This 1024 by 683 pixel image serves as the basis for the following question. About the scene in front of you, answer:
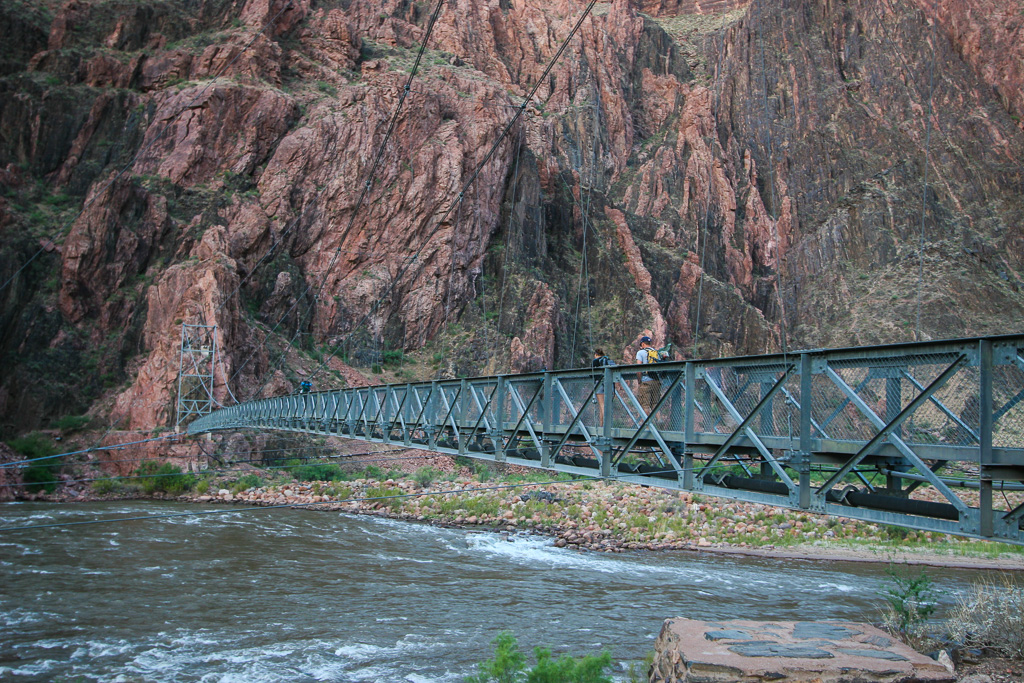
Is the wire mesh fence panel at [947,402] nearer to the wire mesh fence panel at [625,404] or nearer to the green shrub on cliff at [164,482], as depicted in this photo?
the wire mesh fence panel at [625,404]

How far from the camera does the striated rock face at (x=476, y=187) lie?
33.6 m

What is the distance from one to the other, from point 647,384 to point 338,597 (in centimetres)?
740

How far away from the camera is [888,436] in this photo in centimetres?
468

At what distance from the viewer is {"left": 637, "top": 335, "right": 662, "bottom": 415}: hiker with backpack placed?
7.14m

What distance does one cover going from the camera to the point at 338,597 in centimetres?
1241

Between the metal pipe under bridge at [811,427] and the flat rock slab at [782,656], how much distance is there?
194cm

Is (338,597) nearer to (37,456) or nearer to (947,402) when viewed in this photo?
(947,402)

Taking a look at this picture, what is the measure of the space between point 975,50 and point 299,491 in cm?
6549

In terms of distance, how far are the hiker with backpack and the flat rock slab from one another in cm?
263

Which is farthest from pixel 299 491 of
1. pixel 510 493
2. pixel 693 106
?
pixel 693 106

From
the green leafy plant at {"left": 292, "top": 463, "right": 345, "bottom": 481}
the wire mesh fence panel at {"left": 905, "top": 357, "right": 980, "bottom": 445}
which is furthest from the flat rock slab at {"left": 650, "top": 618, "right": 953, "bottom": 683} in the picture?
the green leafy plant at {"left": 292, "top": 463, "right": 345, "bottom": 481}

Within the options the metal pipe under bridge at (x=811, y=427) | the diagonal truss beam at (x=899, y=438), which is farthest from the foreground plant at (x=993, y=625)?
the diagonal truss beam at (x=899, y=438)

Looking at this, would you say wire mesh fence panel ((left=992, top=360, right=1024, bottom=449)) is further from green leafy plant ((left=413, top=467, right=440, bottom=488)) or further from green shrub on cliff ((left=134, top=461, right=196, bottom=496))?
green shrub on cliff ((left=134, top=461, right=196, bottom=496))

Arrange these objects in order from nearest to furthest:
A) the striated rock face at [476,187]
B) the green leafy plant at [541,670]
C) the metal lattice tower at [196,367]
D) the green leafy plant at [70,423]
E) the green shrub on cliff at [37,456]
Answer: the green leafy plant at [541,670], the green shrub on cliff at [37,456], the green leafy plant at [70,423], the metal lattice tower at [196,367], the striated rock face at [476,187]
